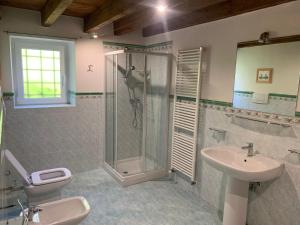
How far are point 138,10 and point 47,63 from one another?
171 centimetres

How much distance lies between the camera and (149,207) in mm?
2705

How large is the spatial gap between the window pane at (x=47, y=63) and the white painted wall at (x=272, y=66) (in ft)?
8.59

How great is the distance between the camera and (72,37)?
322 cm

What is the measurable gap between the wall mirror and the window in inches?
94.3

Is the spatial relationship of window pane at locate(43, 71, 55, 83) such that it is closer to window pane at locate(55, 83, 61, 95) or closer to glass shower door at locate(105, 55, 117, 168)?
window pane at locate(55, 83, 61, 95)

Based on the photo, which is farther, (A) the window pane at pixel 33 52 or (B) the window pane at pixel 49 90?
(B) the window pane at pixel 49 90

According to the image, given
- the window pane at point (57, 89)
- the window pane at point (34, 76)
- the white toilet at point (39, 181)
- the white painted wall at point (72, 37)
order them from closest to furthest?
the white toilet at point (39, 181) < the white painted wall at point (72, 37) < the window pane at point (34, 76) < the window pane at point (57, 89)

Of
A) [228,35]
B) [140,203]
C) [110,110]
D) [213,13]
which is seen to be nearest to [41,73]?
[110,110]

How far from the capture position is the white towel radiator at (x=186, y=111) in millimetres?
2818

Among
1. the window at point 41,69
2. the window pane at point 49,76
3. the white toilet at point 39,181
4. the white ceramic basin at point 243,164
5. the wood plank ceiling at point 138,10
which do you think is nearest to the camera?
the white ceramic basin at point 243,164

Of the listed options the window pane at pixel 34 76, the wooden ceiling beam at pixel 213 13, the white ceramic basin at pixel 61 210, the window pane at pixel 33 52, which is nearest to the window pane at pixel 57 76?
the window pane at pixel 34 76

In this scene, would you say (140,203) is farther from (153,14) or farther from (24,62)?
(24,62)

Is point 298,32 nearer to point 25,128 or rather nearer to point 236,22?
point 236,22

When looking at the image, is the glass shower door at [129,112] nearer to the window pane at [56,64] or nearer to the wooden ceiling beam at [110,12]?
the wooden ceiling beam at [110,12]
